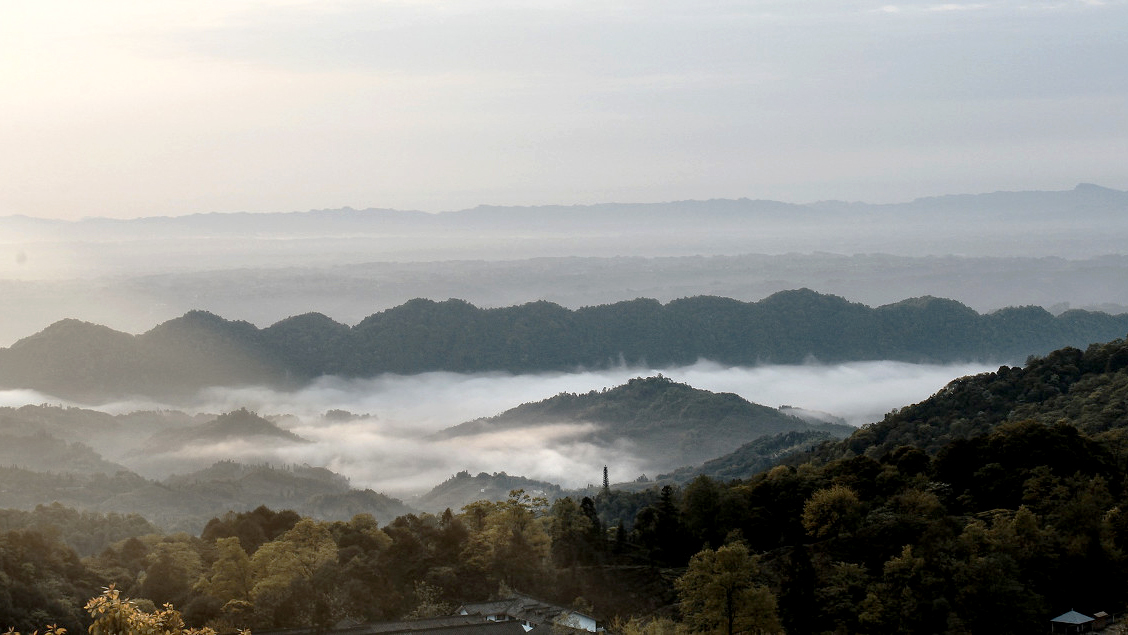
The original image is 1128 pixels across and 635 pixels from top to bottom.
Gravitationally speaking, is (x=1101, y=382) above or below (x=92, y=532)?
above

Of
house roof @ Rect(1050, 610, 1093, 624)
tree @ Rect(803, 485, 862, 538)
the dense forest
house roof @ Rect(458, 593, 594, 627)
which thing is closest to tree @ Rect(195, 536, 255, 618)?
the dense forest

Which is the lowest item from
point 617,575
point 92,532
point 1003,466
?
point 92,532

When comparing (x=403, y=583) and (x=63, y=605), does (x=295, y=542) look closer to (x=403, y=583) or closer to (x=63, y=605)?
(x=403, y=583)

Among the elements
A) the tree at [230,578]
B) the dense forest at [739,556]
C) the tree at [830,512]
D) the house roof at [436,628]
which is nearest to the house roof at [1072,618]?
the dense forest at [739,556]

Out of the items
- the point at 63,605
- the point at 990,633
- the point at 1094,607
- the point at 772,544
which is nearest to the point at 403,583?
the point at 63,605

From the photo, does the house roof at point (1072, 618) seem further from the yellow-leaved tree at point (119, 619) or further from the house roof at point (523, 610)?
the yellow-leaved tree at point (119, 619)

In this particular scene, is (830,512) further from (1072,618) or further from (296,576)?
(296,576)

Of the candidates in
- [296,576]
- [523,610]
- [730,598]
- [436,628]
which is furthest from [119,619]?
[523,610]
